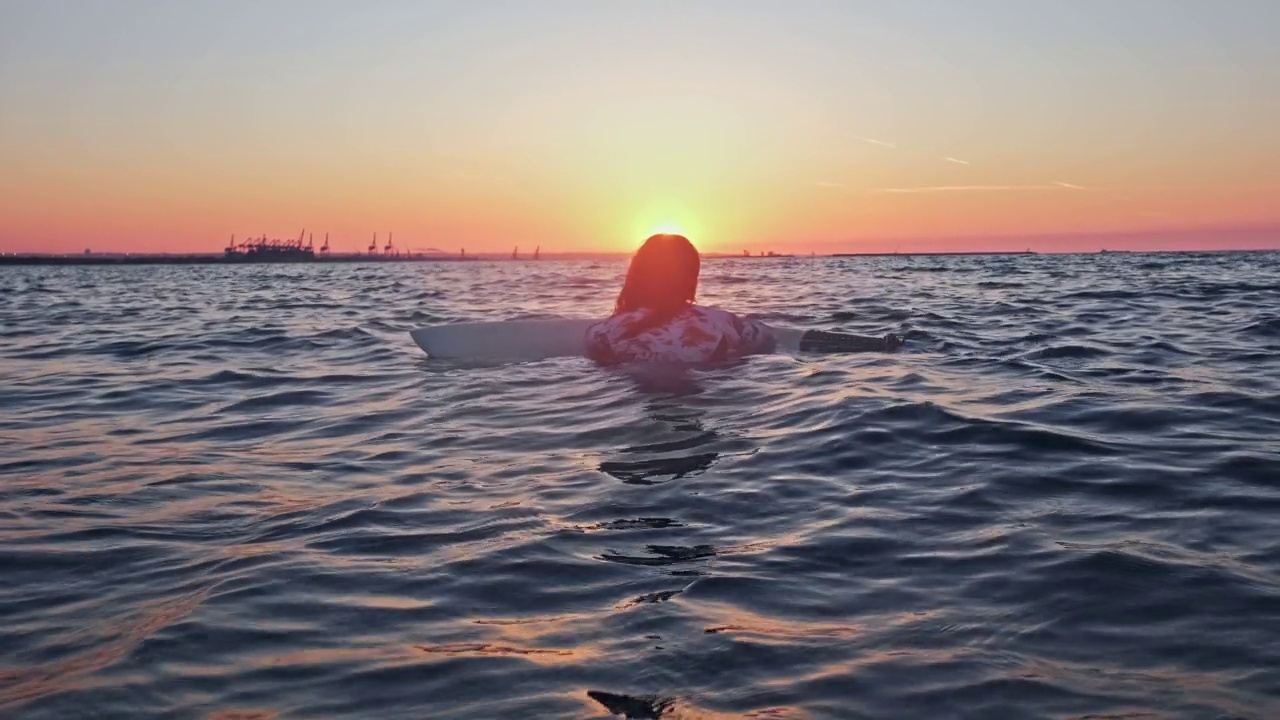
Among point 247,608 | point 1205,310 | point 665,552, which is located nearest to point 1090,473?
point 665,552

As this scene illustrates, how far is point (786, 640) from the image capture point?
4.03m

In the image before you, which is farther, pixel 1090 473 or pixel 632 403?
pixel 632 403

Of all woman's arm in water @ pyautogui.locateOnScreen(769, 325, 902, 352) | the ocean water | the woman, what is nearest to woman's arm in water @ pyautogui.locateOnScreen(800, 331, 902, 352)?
woman's arm in water @ pyautogui.locateOnScreen(769, 325, 902, 352)

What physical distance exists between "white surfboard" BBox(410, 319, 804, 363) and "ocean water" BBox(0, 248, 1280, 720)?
1.79 meters

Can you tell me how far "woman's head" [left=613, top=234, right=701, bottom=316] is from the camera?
11305 millimetres

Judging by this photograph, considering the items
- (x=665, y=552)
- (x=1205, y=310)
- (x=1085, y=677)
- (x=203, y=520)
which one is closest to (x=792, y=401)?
(x=665, y=552)

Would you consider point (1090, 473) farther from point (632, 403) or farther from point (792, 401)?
point (632, 403)

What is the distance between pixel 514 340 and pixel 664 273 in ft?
9.91

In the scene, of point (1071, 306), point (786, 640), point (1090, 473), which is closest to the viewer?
point (786, 640)

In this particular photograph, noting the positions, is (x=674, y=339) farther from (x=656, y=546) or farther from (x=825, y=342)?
(x=656, y=546)

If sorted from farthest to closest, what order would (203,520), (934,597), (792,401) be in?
(792,401)
(203,520)
(934,597)

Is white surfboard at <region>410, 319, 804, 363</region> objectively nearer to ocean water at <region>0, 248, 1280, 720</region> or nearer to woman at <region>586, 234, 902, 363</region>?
woman at <region>586, 234, 902, 363</region>

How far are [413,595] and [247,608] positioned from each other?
0.72m

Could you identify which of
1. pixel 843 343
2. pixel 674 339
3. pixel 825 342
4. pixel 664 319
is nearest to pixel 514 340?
pixel 664 319
